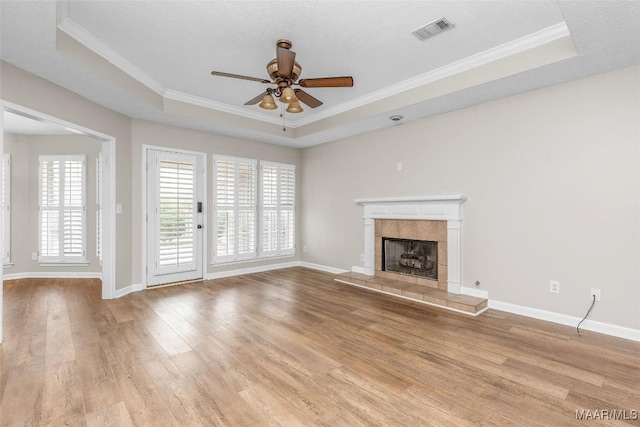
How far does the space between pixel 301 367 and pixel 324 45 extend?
2989mm

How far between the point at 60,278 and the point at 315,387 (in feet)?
19.0

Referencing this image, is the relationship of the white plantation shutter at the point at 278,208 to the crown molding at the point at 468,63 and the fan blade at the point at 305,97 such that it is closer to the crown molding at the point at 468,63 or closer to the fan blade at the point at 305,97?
the crown molding at the point at 468,63

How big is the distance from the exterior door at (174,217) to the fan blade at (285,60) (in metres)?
3.03

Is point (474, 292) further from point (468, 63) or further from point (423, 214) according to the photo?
point (468, 63)

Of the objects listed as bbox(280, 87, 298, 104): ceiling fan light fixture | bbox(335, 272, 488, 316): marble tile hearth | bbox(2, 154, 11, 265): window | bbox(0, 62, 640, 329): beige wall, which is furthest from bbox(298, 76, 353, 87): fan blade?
bbox(2, 154, 11, 265): window

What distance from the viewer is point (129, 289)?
14.7 feet

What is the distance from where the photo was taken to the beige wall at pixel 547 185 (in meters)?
2.94

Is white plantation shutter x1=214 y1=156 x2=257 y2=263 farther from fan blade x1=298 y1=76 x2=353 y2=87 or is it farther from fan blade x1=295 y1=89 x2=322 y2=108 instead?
fan blade x1=298 y1=76 x2=353 y2=87

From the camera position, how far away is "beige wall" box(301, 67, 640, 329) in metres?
2.94

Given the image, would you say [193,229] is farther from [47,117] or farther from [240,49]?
[240,49]

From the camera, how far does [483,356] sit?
253cm

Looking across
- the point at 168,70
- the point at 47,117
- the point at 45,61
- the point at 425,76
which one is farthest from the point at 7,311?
the point at 425,76

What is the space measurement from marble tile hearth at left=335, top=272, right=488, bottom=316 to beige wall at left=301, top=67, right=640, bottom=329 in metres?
0.33

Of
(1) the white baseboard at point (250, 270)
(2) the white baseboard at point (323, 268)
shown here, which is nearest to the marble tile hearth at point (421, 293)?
(2) the white baseboard at point (323, 268)
